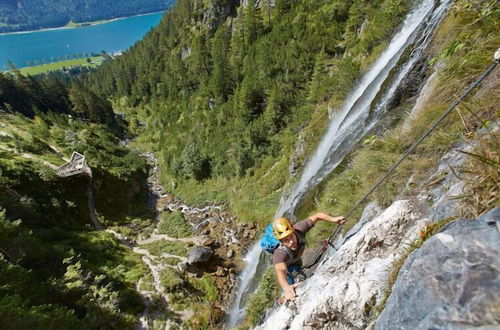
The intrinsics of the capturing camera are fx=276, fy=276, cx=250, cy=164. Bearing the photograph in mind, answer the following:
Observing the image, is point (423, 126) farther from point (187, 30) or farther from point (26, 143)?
point (187, 30)

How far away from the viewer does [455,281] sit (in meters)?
2.38

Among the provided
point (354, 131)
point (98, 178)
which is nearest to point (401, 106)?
point (354, 131)

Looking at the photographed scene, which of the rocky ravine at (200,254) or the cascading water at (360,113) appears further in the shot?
the rocky ravine at (200,254)

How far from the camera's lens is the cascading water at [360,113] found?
11.9 m

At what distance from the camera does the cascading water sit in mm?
11914

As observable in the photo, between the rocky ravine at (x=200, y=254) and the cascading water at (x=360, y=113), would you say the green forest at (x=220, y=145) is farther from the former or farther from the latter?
the cascading water at (x=360, y=113)

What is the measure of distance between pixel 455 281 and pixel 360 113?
1315 centimetres

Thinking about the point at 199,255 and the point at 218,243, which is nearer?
the point at 199,255

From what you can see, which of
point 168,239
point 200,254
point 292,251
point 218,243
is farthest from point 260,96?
point 292,251

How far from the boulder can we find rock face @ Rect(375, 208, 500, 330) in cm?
2026

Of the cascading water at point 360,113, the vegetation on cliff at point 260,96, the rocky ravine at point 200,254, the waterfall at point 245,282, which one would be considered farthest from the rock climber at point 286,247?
the vegetation on cliff at point 260,96

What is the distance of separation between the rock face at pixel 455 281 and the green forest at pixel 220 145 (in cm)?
66

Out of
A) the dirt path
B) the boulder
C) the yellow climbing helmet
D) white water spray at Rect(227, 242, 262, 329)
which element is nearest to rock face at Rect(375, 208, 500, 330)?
the yellow climbing helmet

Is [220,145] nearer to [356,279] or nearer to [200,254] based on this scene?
[200,254]
